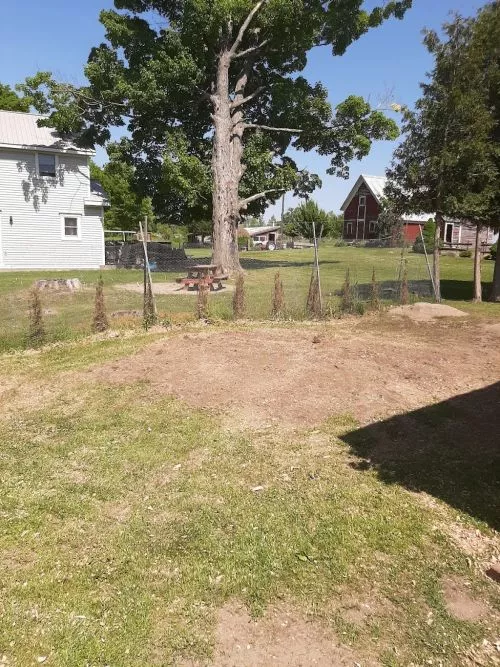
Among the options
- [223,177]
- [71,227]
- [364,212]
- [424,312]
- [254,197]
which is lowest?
[424,312]

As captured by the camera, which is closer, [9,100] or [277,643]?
[277,643]

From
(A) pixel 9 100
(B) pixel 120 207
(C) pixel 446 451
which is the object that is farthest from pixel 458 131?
(B) pixel 120 207

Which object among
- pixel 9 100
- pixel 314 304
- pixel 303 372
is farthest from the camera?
pixel 9 100

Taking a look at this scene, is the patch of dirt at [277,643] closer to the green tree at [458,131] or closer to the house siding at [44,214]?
the green tree at [458,131]

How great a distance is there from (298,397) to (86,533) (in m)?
3.40

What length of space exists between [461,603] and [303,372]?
4402mm

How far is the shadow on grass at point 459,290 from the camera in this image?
17.0 meters

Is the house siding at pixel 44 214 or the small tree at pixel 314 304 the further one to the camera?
the house siding at pixel 44 214

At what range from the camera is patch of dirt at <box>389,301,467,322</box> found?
38.8 ft

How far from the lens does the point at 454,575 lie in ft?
10.7

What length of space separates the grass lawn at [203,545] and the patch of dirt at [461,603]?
4 centimetres

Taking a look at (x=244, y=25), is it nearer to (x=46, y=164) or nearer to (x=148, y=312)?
(x=46, y=164)

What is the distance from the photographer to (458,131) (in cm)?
1283

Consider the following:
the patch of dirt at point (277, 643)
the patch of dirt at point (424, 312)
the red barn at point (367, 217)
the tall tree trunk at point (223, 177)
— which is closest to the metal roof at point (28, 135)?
the tall tree trunk at point (223, 177)
